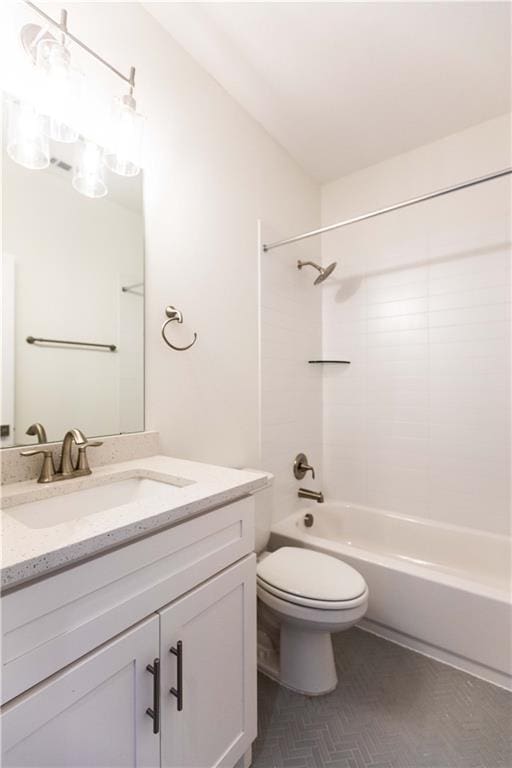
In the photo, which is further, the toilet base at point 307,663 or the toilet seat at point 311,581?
the toilet base at point 307,663

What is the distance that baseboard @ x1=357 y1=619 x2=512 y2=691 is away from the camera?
1.37 meters

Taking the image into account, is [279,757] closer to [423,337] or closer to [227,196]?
[423,337]

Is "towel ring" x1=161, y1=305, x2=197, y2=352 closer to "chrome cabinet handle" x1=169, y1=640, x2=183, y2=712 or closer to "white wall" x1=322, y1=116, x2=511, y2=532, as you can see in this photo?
"chrome cabinet handle" x1=169, y1=640, x2=183, y2=712

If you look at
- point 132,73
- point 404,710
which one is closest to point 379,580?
point 404,710

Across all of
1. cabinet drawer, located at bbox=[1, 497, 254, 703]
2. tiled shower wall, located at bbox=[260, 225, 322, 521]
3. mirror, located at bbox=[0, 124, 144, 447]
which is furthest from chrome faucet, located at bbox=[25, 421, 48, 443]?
tiled shower wall, located at bbox=[260, 225, 322, 521]

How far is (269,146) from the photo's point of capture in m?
1.98

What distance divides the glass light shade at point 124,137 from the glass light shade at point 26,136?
0.69 ft

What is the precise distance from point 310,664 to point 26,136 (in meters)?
2.00

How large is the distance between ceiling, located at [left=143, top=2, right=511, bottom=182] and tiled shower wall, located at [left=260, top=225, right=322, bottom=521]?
618mm

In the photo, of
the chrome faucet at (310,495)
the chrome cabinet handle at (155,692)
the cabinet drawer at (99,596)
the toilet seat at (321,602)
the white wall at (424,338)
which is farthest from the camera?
the chrome faucet at (310,495)

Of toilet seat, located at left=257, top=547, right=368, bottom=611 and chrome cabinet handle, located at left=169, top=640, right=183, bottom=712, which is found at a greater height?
chrome cabinet handle, located at left=169, top=640, right=183, bottom=712

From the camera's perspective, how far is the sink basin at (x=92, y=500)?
837 mm

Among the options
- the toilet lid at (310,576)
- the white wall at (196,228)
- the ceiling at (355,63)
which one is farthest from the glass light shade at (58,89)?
the toilet lid at (310,576)

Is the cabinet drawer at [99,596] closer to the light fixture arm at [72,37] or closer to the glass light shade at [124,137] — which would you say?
the glass light shade at [124,137]
